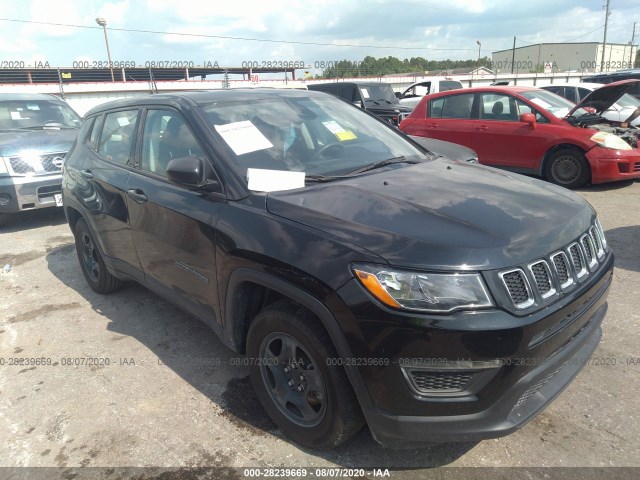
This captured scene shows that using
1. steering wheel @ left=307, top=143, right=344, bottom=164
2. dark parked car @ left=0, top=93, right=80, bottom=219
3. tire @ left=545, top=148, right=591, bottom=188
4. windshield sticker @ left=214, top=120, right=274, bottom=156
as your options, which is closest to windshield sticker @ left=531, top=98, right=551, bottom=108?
tire @ left=545, top=148, right=591, bottom=188

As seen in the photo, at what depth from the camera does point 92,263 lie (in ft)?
15.0

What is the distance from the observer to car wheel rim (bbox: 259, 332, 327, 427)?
2.33 m

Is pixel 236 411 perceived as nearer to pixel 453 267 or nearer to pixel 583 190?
pixel 453 267

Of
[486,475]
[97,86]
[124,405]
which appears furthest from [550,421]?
[97,86]

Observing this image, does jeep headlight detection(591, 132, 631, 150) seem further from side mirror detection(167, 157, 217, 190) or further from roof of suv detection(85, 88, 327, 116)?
side mirror detection(167, 157, 217, 190)

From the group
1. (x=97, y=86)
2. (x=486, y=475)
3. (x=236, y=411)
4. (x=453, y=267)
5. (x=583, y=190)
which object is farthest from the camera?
(x=97, y=86)

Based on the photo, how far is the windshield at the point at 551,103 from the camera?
25.8 ft

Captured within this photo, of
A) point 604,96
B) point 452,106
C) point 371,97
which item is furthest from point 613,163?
point 371,97

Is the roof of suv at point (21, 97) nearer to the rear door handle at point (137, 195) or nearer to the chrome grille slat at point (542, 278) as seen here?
the rear door handle at point (137, 195)

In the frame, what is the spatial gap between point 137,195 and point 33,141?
464cm

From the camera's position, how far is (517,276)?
196 cm

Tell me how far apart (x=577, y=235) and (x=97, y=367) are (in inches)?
123

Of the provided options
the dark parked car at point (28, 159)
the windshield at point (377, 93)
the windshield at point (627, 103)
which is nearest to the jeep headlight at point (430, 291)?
the dark parked car at point (28, 159)

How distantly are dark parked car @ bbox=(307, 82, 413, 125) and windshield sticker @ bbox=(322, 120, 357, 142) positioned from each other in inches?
432
